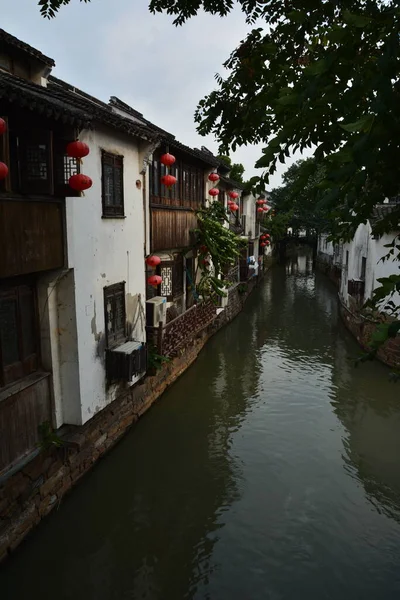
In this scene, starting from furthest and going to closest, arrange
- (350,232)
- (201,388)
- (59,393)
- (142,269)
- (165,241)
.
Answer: (201,388) < (165,241) < (142,269) < (59,393) < (350,232)

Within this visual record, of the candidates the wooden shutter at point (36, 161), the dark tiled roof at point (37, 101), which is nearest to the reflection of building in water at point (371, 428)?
the wooden shutter at point (36, 161)

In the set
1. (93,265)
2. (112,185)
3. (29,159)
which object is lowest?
(93,265)

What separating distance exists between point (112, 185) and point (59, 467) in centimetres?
628

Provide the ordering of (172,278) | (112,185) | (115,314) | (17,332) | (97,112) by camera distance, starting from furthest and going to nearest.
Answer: (172,278)
(115,314)
(112,185)
(97,112)
(17,332)

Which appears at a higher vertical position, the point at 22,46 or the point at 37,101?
the point at 22,46

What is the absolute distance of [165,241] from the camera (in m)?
13.6

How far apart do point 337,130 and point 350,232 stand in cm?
172

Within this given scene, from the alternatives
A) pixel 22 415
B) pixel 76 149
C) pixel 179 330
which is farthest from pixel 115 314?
pixel 76 149

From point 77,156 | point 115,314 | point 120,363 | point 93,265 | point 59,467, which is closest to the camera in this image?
point 77,156

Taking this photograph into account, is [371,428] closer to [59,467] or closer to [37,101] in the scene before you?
[59,467]

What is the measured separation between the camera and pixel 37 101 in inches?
238

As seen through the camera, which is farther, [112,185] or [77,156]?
[112,185]

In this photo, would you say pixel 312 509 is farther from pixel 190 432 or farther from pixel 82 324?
pixel 82 324

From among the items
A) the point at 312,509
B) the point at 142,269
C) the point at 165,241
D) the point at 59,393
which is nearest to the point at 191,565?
the point at 312,509
